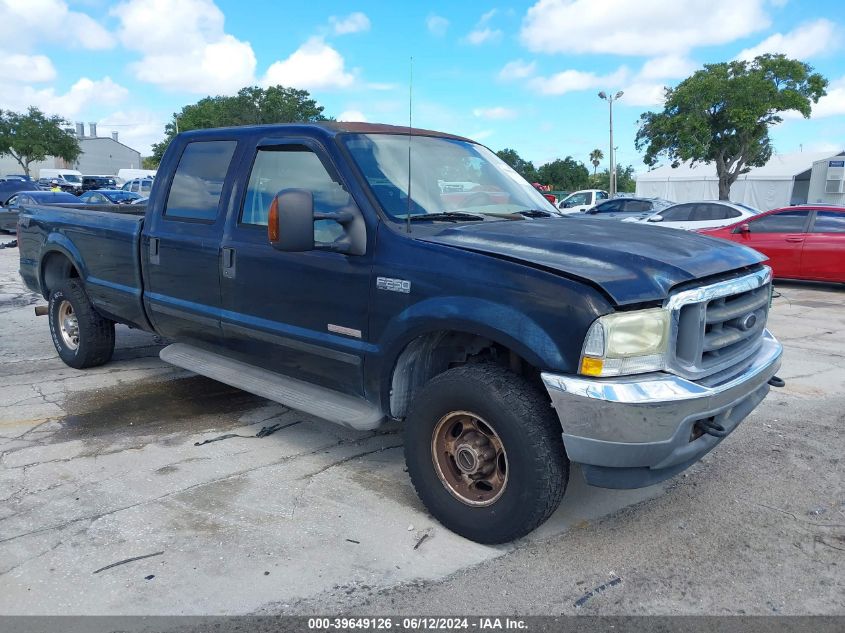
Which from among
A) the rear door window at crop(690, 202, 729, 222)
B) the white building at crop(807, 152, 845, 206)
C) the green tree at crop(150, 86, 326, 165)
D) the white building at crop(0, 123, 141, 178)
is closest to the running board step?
the rear door window at crop(690, 202, 729, 222)

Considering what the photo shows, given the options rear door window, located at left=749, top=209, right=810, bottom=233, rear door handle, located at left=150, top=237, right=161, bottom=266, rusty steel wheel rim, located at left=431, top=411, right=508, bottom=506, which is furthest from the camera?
rear door window, located at left=749, top=209, right=810, bottom=233

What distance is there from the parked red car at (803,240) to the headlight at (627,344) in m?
10.2

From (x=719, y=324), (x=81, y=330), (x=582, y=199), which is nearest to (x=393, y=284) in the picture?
(x=719, y=324)

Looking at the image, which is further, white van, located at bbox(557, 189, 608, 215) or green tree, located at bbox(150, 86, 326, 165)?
green tree, located at bbox(150, 86, 326, 165)

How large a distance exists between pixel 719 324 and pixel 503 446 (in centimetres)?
114

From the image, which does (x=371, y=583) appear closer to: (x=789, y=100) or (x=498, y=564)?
(x=498, y=564)

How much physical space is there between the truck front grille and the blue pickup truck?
0.04ft

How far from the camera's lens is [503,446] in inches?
117

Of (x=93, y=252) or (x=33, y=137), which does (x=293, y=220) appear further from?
(x=33, y=137)

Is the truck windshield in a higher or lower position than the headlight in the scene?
higher

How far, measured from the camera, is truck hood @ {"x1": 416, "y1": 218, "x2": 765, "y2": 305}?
279 centimetres

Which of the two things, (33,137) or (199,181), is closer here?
(199,181)

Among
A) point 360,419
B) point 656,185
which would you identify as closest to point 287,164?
point 360,419

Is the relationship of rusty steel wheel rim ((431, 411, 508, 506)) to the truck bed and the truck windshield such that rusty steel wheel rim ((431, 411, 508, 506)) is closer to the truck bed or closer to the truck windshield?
the truck windshield
